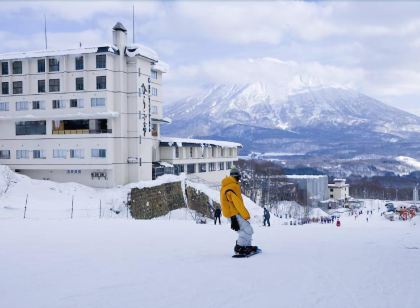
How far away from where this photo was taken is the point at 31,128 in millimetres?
44094

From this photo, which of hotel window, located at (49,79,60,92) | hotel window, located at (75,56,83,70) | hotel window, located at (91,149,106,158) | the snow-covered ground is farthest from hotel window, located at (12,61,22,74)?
the snow-covered ground

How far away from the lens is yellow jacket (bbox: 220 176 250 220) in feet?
32.1

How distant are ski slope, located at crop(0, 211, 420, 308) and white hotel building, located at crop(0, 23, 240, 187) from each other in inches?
1178

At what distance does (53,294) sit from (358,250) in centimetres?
698

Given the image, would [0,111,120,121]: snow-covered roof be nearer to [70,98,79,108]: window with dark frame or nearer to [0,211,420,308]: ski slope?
[70,98,79,108]: window with dark frame

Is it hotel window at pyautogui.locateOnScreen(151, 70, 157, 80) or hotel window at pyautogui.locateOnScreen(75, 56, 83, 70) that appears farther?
Result: hotel window at pyautogui.locateOnScreen(151, 70, 157, 80)

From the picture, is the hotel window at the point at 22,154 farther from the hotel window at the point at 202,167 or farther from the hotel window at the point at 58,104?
the hotel window at the point at 202,167

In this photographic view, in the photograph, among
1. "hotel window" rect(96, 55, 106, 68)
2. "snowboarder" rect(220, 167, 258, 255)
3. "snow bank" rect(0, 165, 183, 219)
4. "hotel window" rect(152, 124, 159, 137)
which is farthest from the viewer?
"hotel window" rect(152, 124, 159, 137)

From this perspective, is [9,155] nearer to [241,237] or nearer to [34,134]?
[34,134]

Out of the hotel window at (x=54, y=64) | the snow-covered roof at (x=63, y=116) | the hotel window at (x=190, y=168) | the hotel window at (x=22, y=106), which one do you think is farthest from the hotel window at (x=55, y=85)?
the hotel window at (x=190, y=168)

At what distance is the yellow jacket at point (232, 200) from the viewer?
978cm

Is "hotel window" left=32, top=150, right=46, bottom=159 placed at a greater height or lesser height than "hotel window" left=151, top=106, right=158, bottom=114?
lesser

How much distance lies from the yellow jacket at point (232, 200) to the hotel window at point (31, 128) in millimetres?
37155

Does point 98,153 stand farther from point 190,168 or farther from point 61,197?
point 190,168
